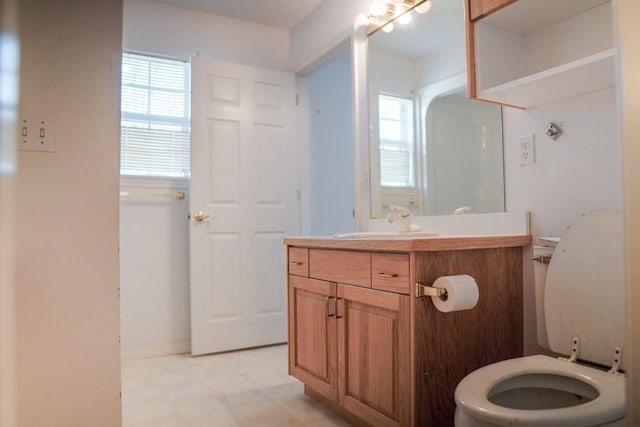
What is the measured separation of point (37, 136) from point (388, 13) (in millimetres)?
1819

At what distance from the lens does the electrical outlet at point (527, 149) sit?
1612 millimetres

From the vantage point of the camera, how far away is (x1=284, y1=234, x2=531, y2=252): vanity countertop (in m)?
1.35

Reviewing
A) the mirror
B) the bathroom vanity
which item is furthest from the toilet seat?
the mirror

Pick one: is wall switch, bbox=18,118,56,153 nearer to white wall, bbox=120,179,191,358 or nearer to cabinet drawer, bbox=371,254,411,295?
cabinet drawer, bbox=371,254,411,295

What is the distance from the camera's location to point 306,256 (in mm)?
1970

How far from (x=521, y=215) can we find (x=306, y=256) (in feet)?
3.00

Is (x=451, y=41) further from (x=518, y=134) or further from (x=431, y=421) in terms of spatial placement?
(x=431, y=421)

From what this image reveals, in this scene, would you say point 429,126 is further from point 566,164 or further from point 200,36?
point 200,36

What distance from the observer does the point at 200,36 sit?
2.99m

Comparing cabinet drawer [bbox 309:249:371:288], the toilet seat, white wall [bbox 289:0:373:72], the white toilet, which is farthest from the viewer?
white wall [bbox 289:0:373:72]

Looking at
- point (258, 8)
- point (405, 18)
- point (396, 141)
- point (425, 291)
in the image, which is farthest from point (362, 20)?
point (425, 291)

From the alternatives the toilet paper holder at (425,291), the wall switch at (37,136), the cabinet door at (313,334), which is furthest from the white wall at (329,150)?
the wall switch at (37,136)

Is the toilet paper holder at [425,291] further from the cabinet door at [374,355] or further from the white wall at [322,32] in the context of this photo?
the white wall at [322,32]

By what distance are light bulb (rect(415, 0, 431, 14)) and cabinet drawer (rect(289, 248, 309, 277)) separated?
1.28 meters
